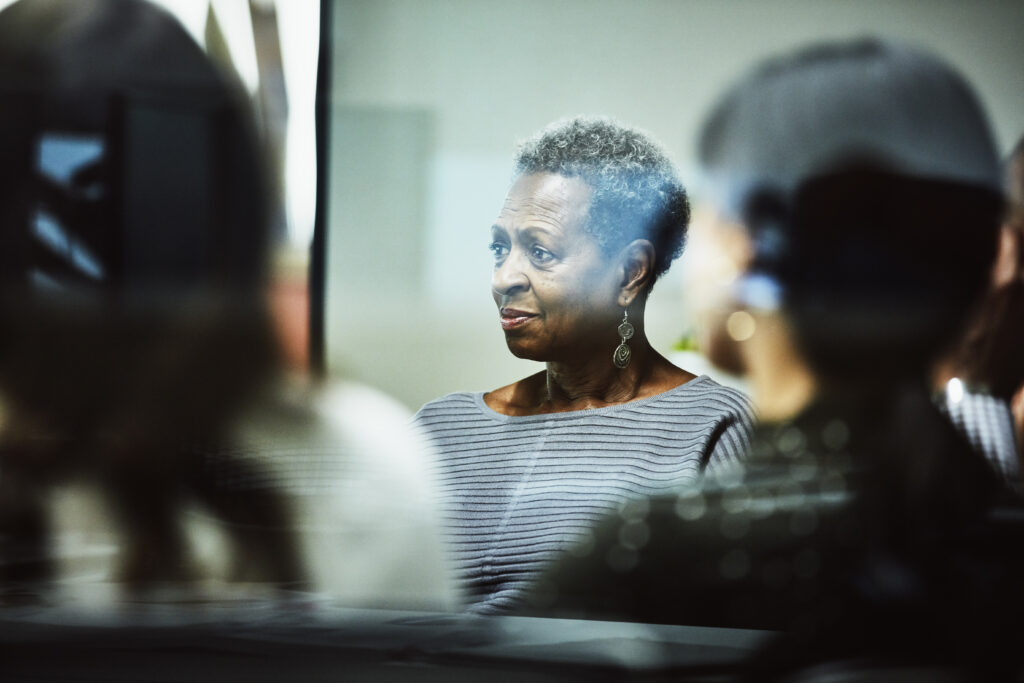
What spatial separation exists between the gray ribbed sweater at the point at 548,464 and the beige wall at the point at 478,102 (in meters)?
0.10

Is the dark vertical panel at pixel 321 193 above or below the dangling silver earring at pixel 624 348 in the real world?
above

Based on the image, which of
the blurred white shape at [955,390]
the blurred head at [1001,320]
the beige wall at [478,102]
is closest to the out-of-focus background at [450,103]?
the beige wall at [478,102]

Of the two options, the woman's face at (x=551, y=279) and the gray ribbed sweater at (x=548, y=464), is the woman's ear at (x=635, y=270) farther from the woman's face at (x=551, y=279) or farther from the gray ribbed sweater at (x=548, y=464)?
the gray ribbed sweater at (x=548, y=464)

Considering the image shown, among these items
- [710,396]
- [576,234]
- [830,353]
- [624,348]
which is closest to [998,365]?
[830,353]

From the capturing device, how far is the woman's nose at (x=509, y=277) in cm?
151

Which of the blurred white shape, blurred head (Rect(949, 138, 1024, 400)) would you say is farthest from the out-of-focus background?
the blurred white shape

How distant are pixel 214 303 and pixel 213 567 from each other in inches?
15.6

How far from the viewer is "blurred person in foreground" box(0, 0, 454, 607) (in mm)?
1500

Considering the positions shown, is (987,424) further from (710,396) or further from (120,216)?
(120,216)

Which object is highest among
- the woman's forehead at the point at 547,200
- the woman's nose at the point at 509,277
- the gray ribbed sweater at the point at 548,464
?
the woman's forehead at the point at 547,200

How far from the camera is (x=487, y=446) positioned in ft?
5.19

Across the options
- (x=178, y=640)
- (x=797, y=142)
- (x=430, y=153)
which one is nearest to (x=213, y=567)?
(x=178, y=640)

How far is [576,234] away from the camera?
153cm

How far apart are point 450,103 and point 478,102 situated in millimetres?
42
